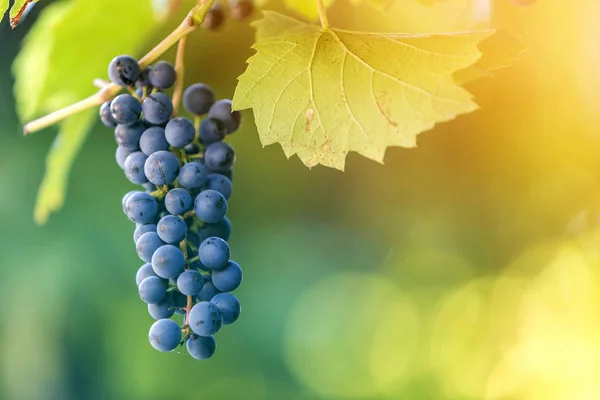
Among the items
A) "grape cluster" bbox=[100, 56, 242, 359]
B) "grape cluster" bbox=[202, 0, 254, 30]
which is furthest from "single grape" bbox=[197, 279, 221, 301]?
"grape cluster" bbox=[202, 0, 254, 30]

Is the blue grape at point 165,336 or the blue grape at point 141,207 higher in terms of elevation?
the blue grape at point 141,207

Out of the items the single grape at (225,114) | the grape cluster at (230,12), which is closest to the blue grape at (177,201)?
the single grape at (225,114)

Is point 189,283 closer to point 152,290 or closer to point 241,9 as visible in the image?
point 152,290

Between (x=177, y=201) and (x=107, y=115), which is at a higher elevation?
(x=107, y=115)

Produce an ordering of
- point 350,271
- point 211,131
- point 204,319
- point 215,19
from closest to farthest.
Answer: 1. point 204,319
2. point 211,131
3. point 215,19
4. point 350,271

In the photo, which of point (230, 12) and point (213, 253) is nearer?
point (213, 253)

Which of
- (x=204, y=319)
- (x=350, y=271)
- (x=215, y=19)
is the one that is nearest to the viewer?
(x=204, y=319)

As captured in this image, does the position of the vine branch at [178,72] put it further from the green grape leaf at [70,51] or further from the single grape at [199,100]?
the green grape leaf at [70,51]

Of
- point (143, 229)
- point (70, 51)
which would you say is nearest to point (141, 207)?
point (143, 229)
